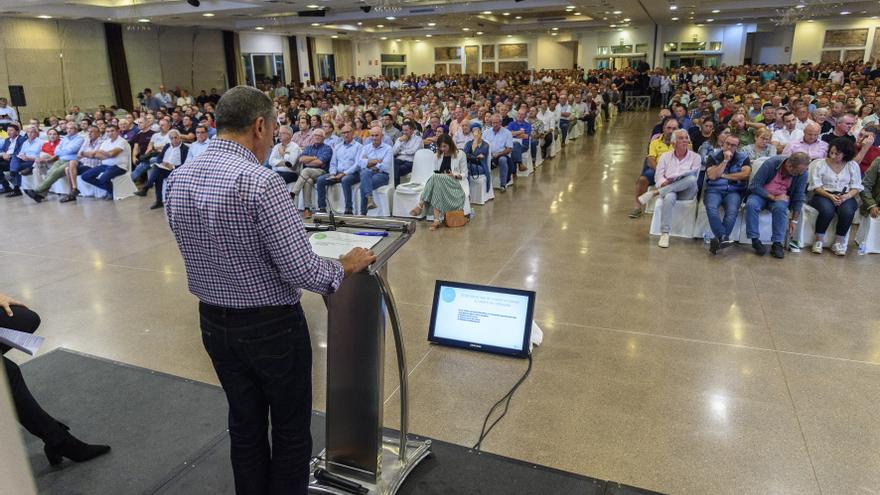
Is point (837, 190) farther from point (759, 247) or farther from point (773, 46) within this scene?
point (773, 46)

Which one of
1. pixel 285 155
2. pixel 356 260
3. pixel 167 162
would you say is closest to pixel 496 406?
pixel 356 260

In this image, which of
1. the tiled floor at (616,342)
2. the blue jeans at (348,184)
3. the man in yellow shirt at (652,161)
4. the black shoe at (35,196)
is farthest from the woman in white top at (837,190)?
the black shoe at (35,196)

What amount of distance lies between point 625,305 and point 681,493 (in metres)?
2.01

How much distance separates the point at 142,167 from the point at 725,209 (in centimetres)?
794

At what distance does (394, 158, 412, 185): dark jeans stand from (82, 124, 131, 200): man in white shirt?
418 centimetres

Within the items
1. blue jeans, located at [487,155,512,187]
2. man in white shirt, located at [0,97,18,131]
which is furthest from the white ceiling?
blue jeans, located at [487,155,512,187]

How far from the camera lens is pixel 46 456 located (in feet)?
8.68

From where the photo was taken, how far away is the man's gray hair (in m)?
1.68

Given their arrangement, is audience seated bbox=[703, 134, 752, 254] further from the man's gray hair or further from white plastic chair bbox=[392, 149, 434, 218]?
the man's gray hair

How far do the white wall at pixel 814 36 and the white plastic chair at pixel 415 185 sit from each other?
25515mm

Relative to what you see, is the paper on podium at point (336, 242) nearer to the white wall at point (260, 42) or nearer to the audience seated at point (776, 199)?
the audience seated at point (776, 199)

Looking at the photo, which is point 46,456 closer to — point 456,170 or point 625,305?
point 625,305

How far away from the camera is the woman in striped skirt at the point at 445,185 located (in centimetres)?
645

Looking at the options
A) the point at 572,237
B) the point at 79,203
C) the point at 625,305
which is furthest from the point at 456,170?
the point at 79,203
